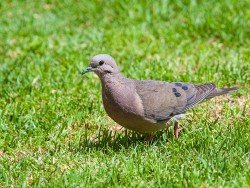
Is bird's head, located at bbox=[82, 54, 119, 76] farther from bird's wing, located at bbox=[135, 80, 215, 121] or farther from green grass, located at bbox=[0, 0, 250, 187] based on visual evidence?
green grass, located at bbox=[0, 0, 250, 187]

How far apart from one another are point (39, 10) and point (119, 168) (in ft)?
17.8

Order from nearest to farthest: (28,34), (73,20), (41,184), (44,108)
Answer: (41,184) < (44,108) < (28,34) < (73,20)

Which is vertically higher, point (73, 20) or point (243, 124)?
point (73, 20)

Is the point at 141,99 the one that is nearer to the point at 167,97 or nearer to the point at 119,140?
the point at 167,97

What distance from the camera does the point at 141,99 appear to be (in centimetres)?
564

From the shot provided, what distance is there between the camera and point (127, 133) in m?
6.09

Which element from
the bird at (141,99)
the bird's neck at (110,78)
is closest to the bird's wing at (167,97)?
the bird at (141,99)

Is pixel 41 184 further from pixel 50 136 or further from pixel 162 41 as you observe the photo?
pixel 162 41

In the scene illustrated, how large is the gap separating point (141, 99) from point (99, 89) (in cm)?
162

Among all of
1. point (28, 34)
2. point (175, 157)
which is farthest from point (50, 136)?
point (28, 34)

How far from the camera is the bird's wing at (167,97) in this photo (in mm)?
5645

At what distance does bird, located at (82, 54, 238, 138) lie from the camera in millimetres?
5504

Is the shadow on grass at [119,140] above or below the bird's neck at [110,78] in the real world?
below

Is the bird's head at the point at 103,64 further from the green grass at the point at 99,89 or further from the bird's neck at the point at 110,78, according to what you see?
the green grass at the point at 99,89
